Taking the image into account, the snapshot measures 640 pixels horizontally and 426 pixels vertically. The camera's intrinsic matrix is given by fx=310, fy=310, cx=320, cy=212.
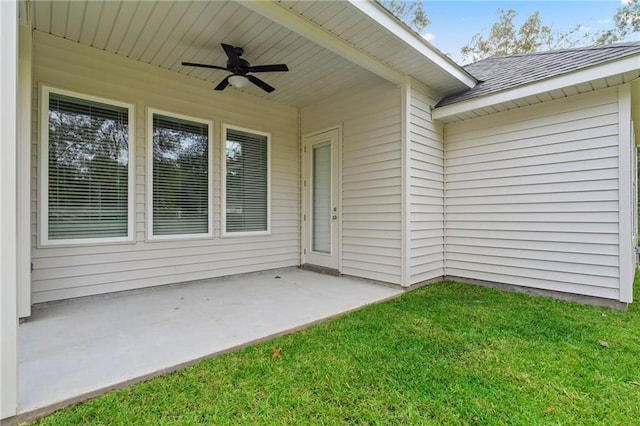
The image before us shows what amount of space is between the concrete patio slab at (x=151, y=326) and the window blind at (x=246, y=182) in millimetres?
1038

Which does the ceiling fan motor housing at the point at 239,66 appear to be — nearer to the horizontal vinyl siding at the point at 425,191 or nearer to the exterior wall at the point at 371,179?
the exterior wall at the point at 371,179

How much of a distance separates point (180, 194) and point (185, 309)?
1.75 meters

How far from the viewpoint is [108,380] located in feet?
6.31

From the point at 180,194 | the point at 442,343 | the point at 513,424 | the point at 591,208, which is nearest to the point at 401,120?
→ the point at 591,208

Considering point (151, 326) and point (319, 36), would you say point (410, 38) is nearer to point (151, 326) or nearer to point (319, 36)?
point (319, 36)

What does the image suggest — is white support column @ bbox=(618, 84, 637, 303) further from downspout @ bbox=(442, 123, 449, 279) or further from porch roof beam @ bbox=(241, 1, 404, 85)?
porch roof beam @ bbox=(241, 1, 404, 85)

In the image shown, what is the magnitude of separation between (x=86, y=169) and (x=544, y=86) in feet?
17.9

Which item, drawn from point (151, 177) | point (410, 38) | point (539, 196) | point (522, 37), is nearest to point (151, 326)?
point (151, 177)

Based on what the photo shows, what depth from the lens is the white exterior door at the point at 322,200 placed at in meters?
5.13

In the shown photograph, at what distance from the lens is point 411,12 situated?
10758mm

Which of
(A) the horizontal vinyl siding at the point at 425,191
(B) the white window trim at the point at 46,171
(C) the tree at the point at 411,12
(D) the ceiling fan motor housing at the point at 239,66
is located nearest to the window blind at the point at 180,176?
(B) the white window trim at the point at 46,171

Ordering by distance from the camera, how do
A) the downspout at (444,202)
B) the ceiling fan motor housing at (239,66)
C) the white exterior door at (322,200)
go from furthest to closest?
the white exterior door at (322,200) → the downspout at (444,202) → the ceiling fan motor housing at (239,66)

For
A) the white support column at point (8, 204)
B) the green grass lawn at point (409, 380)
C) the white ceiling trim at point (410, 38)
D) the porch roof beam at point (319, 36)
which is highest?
the white ceiling trim at point (410, 38)

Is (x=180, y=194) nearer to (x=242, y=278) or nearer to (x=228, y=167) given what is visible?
(x=228, y=167)
